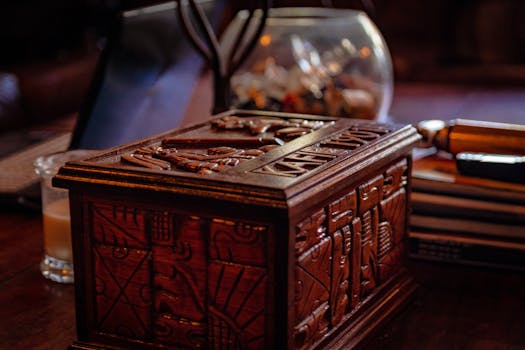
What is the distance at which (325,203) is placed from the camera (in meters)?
0.83

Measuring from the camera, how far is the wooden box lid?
778 millimetres

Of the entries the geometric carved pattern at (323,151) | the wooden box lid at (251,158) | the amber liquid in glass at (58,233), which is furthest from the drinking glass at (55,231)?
the geometric carved pattern at (323,151)

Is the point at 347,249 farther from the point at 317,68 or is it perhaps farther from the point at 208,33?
the point at 317,68

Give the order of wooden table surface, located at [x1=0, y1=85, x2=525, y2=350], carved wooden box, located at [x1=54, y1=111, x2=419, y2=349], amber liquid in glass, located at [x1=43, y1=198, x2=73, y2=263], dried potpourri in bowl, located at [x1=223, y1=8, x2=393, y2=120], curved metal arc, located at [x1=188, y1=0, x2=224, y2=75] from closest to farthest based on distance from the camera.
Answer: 1. carved wooden box, located at [x1=54, y1=111, x2=419, y2=349]
2. wooden table surface, located at [x1=0, y1=85, x2=525, y2=350]
3. amber liquid in glass, located at [x1=43, y1=198, x2=73, y2=263]
4. curved metal arc, located at [x1=188, y1=0, x2=224, y2=75]
5. dried potpourri in bowl, located at [x1=223, y1=8, x2=393, y2=120]

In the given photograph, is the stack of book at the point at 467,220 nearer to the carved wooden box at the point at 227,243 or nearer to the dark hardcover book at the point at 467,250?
the dark hardcover book at the point at 467,250

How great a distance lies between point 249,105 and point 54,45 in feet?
7.79

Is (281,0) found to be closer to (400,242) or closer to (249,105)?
(249,105)

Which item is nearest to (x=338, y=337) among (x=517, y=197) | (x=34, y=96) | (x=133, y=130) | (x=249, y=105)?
(x=517, y=197)

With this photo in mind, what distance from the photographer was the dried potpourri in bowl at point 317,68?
1831 mm

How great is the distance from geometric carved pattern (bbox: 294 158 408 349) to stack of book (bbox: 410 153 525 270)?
0.39 feet

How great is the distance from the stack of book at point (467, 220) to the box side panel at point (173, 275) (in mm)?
464

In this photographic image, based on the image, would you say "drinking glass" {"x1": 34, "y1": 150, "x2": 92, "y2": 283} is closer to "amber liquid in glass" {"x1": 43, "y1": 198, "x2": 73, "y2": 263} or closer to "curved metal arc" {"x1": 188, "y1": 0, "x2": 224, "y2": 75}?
"amber liquid in glass" {"x1": 43, "y1": 198, "x2": 73, "y2": 263}

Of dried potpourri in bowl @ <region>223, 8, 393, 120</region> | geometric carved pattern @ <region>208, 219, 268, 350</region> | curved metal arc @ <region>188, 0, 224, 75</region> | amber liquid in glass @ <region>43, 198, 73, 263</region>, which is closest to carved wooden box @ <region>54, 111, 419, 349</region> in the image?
geometric carved pattern @ <region>208, 219, 268, 350</region>

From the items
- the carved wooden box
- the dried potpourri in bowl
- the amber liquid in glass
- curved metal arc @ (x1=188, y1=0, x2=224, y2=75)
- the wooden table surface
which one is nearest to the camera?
the carved wooden box
